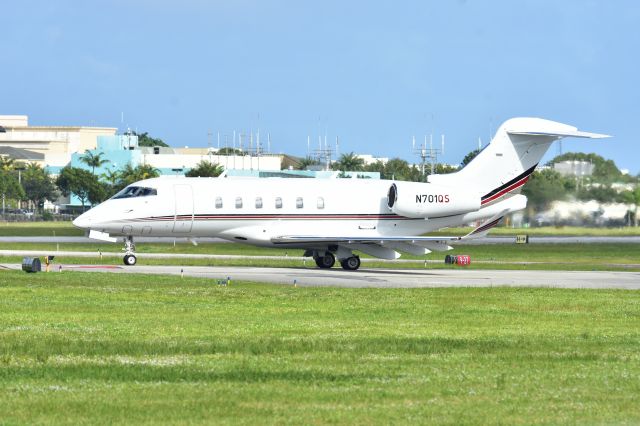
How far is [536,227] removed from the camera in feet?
223

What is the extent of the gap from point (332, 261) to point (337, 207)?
91.6 inches

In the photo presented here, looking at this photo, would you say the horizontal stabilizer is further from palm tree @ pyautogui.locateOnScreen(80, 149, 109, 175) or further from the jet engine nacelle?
palm tree @ pyautogui.locateOnScreen(80, 149, 109, 175)

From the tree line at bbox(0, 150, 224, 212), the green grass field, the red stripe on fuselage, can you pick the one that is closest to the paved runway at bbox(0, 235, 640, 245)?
the red stripe on fuselage

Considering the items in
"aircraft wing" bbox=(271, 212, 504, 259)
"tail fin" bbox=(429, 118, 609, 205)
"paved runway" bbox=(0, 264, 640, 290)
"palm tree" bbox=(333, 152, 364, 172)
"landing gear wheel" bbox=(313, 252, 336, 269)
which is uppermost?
"palm tree" bbox=(333, 152, 364, 172)

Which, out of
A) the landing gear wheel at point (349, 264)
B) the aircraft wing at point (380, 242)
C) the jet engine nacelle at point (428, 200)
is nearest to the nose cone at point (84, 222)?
the aircraft wing at point (380, 242)

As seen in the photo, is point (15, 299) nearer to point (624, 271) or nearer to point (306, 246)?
point (306, 246)

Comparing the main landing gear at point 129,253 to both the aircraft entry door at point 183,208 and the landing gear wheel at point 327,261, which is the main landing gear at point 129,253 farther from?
the landing gear wheel at point 327,261

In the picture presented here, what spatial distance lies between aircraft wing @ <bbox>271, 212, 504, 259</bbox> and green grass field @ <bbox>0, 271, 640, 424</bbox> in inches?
498

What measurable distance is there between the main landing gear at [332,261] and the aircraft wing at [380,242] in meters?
0.74

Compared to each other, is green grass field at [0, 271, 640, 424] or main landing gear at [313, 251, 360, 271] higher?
main landing gear at [313, 251, 360, 271]

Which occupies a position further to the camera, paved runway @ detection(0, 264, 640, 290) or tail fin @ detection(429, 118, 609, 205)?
tail fin @ detection(429, 118, 609, 205)

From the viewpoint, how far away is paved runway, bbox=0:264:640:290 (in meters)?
36.0

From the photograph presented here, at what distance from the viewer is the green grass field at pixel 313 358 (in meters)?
13.2

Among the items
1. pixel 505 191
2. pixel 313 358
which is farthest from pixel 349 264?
pixel 313 358
